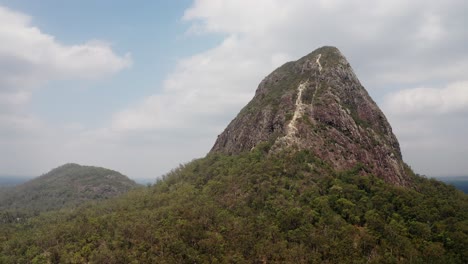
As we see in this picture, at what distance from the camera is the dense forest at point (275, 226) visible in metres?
103

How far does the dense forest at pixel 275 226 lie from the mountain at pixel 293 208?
0.38 metres

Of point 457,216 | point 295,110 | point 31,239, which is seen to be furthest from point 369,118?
point 31,239

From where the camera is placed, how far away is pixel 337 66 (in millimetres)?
181000

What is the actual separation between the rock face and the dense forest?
993 cm

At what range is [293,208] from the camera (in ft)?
388

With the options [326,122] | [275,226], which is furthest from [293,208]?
[326,122]

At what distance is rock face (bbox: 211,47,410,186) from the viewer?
150125 millimetres

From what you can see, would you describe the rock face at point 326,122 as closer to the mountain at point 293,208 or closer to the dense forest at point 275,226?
the mountain at point 293,208

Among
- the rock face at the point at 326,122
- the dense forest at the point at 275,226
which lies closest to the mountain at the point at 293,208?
the dense forest at the point at 275,226

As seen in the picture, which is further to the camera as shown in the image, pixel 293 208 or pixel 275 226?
pixel 293 208

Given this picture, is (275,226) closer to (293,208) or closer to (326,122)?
(293,208)

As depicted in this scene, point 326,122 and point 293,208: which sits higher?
point 326,122

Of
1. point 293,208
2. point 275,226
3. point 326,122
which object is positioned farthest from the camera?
point 326,122

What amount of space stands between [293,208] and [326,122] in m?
55.3
